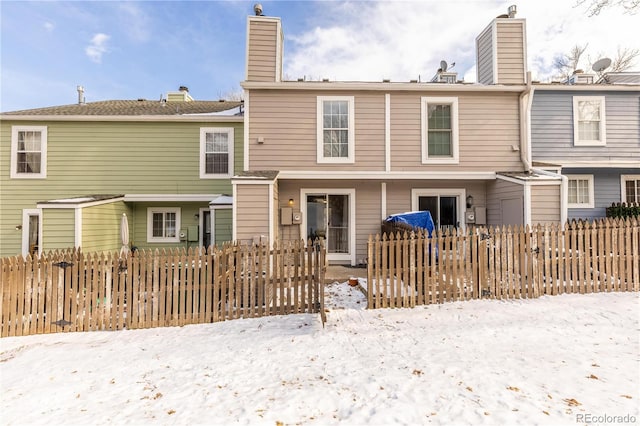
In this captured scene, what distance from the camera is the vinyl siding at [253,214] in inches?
317

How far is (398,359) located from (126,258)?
4833 mm

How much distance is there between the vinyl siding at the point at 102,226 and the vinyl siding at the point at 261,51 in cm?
637

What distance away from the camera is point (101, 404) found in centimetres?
302

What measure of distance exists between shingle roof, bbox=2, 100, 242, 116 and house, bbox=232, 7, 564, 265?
4.20 metres

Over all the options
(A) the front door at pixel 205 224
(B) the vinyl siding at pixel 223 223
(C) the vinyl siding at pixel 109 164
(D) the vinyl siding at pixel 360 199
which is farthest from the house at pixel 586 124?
(A) the front door at pixel 205 224

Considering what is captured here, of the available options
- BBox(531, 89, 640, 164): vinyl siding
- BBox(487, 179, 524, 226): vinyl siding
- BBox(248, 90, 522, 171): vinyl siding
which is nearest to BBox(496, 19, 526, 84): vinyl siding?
BBox(248, 90, 522, 171): vinyl siding

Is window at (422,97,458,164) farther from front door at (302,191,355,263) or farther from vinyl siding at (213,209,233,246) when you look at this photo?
vinyl siding at (213,209,233,246)

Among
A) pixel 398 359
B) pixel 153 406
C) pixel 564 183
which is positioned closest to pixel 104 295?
pixel 153 406

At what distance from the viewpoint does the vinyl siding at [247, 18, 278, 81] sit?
9219mm

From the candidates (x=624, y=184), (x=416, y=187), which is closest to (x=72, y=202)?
(x=416, y=187)

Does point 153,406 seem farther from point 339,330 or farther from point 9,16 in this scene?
point 9,16

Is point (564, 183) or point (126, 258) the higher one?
point (564, 183)

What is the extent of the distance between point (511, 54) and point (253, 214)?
32.6 feet

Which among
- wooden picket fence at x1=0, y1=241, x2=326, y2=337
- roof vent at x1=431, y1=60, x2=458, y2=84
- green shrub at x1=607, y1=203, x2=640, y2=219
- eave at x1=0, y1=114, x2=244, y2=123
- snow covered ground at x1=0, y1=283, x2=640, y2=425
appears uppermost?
roof vent at x1=431, y1=60, x2=458, y2=84
